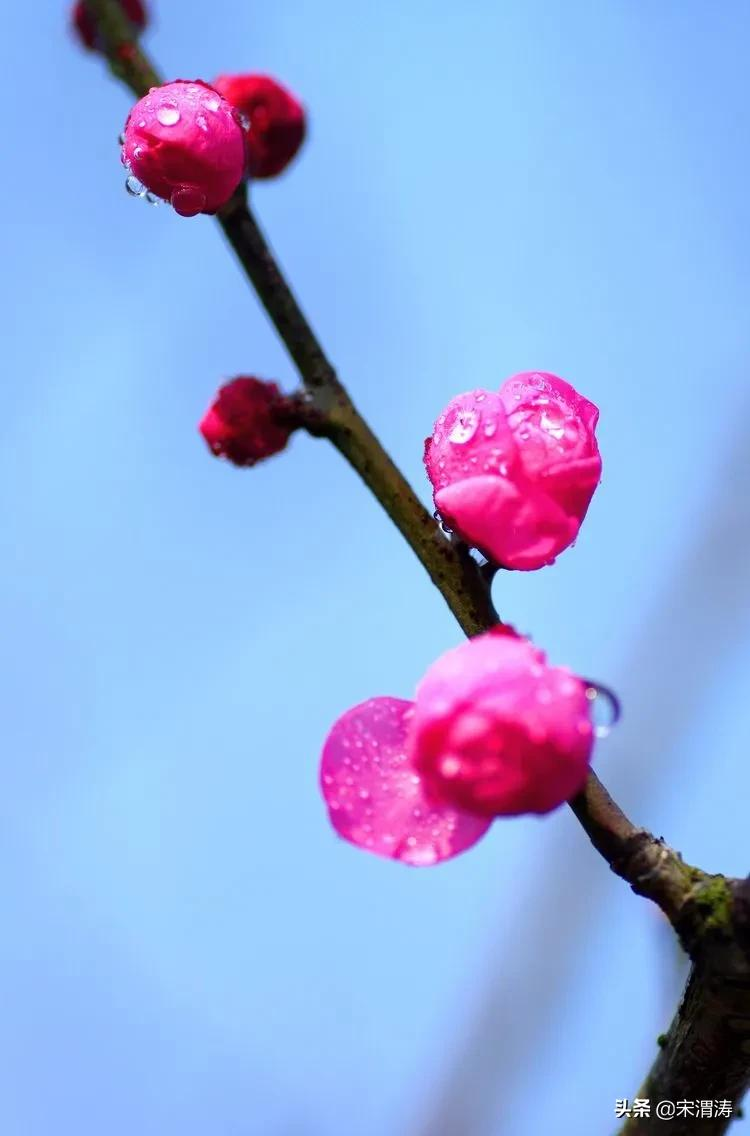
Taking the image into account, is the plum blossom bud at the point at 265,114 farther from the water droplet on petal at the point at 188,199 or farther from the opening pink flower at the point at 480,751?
the opening pink flower at the point at 480,751

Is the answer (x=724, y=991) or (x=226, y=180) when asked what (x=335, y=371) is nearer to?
(x=226, y=180)

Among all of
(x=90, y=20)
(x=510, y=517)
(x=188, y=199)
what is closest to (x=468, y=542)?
(x=510, y=517)

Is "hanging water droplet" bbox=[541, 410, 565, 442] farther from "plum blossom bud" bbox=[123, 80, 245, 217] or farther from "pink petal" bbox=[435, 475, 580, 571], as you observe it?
"plum blossom bud" bbox=[123, 80, 245, 217]

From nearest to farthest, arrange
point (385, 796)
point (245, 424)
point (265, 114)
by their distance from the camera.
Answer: point (385, 796), point (245, 424), point (265, 114)

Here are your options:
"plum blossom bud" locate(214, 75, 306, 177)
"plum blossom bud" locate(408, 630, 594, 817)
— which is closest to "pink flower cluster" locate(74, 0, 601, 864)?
"plum blossom bud" locate(408, 630, 594, 817)

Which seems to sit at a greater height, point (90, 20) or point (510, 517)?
point (90, 20)

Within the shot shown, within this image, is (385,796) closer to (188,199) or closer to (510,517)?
(510,517)

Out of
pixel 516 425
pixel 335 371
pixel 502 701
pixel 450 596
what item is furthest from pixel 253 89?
pixel 502 701
